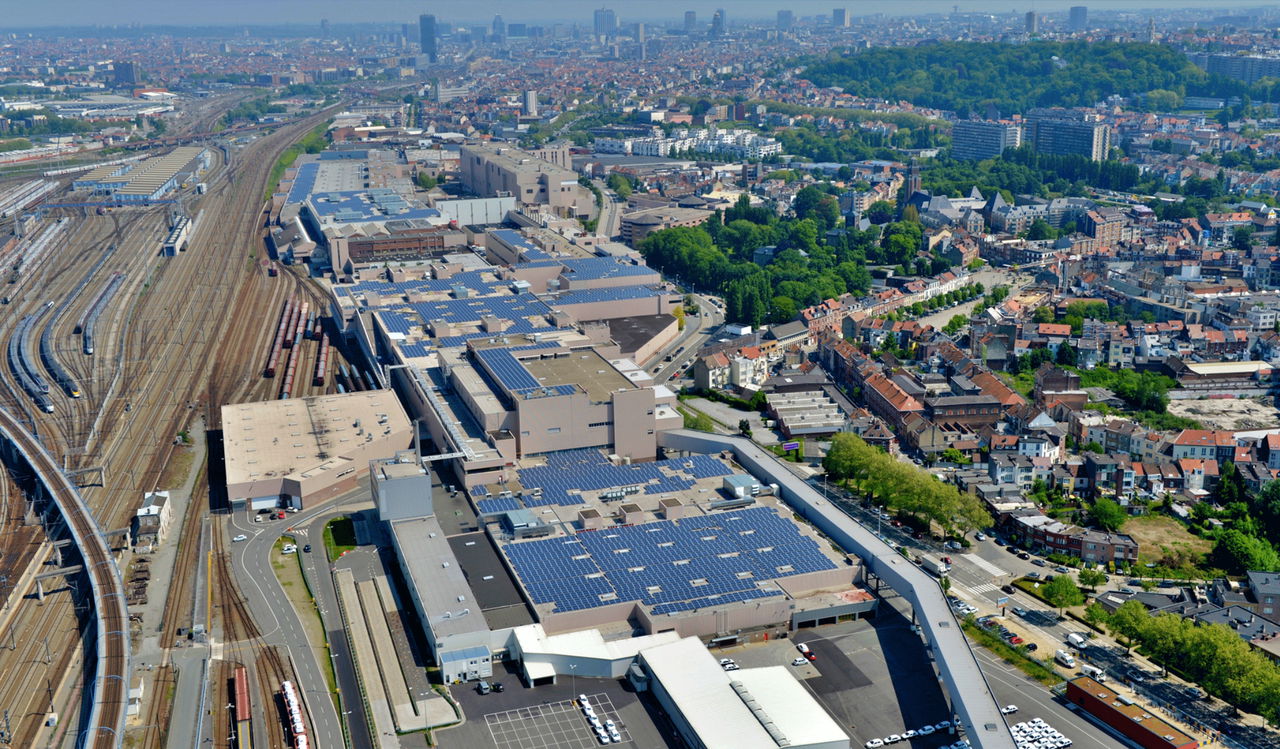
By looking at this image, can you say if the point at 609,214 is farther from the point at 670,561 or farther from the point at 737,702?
the point at 737,702

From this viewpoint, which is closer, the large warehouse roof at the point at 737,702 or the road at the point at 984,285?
the large warehouse roof at the point at 737,702

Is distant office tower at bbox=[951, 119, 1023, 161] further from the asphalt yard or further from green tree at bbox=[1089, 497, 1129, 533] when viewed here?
the asphalt yard

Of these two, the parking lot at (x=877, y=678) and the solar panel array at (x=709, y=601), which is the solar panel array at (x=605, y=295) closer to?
the solar panel array at (x=709, y=601)

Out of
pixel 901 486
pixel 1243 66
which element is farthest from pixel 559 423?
pixel 1243 66

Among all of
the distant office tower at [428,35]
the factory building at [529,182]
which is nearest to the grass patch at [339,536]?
the factory building at [529,182]

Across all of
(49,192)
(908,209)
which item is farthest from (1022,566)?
(49,192)

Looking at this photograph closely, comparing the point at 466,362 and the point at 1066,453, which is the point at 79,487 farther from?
the point at 1066,453

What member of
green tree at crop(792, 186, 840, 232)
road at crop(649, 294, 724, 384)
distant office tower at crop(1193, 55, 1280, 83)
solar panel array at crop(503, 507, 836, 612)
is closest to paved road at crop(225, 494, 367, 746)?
solar panel array at crop(503, 507, 836, 612)
